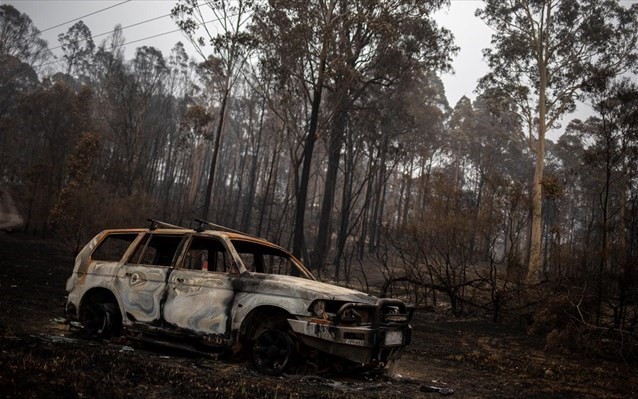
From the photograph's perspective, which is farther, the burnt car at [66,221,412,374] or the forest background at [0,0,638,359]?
the forest background at [0,0,638,359]

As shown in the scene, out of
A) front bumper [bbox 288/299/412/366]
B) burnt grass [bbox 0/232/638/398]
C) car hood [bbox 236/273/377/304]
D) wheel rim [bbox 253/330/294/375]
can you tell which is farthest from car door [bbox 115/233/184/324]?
front bumper [bbox 288/299/412/366]

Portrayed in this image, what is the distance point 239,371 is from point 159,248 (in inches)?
96.7

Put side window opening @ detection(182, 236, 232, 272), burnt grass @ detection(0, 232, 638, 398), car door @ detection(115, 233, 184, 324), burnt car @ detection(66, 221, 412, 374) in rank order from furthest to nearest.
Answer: side window opening @ detection(182, 236, 232, 272) < car door @ detection(115, 233, 184, 324) < burnt car @ detection(66, 221, 412, 374) < burnt grass @ detection(0, 232, 638, 398)

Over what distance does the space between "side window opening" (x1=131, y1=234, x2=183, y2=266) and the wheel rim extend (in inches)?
81.1

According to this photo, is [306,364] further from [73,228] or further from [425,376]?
[73,228]

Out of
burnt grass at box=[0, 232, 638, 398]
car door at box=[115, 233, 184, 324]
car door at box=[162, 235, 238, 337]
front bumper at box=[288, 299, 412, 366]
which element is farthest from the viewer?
car door at box=[115, 233, 184, 324]

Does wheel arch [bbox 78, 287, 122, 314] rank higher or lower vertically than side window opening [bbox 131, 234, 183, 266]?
lower

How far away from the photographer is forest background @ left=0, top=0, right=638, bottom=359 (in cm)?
1340

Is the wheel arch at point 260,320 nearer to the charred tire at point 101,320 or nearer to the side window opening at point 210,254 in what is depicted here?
the side window opening at point 210,254

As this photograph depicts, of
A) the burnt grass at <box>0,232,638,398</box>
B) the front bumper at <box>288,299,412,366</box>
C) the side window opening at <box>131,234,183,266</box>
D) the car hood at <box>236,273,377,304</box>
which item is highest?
the side window opening at <box>131,234,183,266</box>

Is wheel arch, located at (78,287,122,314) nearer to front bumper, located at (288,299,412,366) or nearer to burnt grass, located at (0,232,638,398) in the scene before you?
burnt grass, located at (0,232,638,398)

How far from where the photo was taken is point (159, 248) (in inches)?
269

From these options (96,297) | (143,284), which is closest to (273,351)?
(143,284)

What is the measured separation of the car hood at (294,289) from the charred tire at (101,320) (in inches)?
82.8
